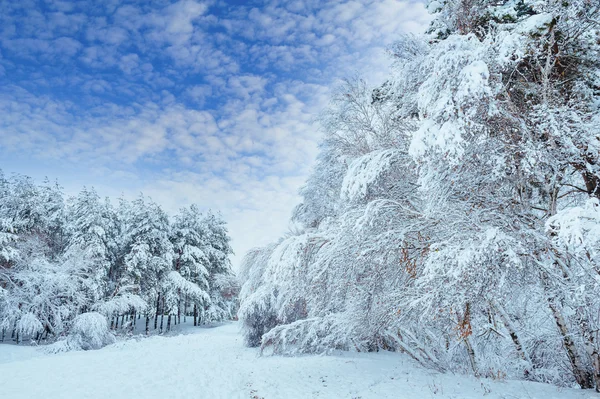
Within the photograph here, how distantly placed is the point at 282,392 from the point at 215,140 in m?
16.6

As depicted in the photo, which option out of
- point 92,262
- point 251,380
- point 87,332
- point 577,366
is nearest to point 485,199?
point 577,366

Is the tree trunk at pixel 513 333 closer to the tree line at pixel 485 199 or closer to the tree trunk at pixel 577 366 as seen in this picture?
the tree line at pixel 485 199

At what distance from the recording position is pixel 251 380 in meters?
8.92

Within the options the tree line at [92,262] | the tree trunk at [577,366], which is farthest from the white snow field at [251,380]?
the tree line at [92,262]

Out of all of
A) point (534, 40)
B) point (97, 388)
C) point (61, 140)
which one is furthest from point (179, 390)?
point (61, 140)

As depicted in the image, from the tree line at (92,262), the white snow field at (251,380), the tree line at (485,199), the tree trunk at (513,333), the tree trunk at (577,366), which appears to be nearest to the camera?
the tree line at (485,199)

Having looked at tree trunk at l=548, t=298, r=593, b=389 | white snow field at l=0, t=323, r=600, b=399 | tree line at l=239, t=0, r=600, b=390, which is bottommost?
white snow field at l=0, t=323, r=600, b=399

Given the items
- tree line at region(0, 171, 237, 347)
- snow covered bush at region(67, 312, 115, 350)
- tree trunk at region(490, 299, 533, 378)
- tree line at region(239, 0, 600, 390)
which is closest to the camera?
tree line at region(239, 0, 600, 390)

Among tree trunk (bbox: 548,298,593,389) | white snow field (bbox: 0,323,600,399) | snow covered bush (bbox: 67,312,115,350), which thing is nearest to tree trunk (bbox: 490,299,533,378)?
white snow field (bbox: 0,323,600,399)

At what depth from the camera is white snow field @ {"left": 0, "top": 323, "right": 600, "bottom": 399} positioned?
6.50m

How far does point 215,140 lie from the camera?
20.6 m

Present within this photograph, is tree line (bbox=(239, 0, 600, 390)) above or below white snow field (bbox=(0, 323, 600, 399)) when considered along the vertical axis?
above

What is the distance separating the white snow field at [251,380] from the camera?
650 centimetres

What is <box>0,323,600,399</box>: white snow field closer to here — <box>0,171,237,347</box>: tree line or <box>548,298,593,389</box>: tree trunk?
<box>548,298,593,389</box>: tree trunk
